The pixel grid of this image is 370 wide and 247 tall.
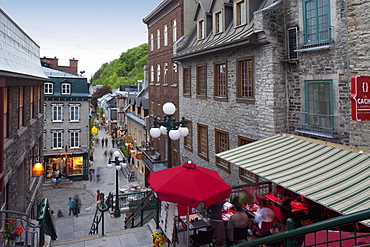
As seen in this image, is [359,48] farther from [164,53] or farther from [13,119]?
[164,53]

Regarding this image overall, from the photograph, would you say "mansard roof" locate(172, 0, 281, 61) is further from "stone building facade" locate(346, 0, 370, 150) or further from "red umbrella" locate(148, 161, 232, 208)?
"red umbrella" locate(148, 161, 232, 208)

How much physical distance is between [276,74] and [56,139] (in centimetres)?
2978

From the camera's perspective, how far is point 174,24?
75.3ft

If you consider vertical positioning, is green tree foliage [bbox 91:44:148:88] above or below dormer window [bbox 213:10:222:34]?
above

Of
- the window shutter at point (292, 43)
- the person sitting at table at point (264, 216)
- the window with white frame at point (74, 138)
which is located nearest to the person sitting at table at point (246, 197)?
the person sitting at table at point (264, 216)

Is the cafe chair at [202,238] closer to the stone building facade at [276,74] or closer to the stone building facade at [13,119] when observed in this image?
the stone building facade at [276,74]

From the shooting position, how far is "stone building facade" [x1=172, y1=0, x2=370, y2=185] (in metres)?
9.66

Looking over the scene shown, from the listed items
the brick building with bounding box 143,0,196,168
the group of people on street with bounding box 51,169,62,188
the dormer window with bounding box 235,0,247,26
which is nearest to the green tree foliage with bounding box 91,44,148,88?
the group of people on street with bounding box 51,169,62,188

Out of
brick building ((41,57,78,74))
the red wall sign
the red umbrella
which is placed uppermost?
brick building ((41,57,78,74))

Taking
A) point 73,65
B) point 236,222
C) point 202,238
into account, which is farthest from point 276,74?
point 73,65

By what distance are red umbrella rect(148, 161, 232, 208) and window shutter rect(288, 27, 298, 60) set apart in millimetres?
6098

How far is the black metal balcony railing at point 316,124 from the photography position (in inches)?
391

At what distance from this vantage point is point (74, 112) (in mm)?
35344

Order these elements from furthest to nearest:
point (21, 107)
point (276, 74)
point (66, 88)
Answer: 1. point (66, 88)
2. point (21, 107)
3. point (276, 74)
